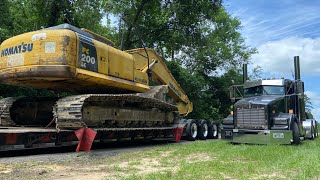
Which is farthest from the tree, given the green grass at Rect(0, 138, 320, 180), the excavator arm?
the green grass at Rect(0, 138, 320, 180)

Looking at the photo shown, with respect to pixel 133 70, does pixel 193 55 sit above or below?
above

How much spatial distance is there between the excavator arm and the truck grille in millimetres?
3610

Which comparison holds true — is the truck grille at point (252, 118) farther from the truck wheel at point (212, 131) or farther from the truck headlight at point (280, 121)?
the truck wheel at point (212, 131)

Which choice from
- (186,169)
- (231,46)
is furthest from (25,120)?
(231,46)

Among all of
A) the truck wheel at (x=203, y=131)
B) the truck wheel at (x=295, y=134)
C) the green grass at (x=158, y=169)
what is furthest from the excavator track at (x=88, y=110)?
the truck wheel at (x=295, y=134)

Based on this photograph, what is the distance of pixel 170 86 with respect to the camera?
662 inches

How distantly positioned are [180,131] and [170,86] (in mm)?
2039

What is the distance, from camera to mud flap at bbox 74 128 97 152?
408 inches

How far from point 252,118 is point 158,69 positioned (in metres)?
4.28

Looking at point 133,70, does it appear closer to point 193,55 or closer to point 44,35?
point 44,35

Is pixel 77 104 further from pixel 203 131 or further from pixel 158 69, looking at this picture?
pixel 203 131

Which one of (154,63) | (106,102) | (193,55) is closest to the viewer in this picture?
(106,102)

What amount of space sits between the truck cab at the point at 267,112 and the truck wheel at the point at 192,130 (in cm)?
214

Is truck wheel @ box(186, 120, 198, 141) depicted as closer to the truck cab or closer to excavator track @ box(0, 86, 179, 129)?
the truck cab
